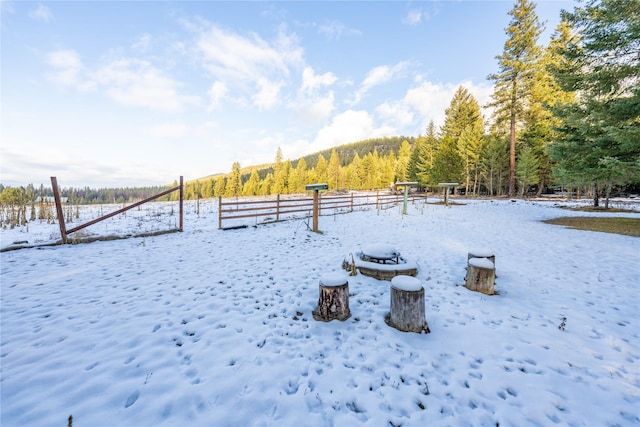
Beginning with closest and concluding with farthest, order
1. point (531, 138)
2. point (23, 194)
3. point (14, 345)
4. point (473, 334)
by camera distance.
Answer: point (14, 345) < point (473, 334) < point (23, 194) < point (531, 138)

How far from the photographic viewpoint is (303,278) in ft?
18.1

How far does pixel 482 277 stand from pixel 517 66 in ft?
88.5

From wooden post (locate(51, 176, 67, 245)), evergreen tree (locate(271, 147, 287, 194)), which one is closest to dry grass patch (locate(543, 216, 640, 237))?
wooden post (locate(51, 176, 67, 245))

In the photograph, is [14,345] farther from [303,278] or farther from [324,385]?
[303,278]

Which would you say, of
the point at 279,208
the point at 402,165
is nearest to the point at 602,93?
the point at 279,208

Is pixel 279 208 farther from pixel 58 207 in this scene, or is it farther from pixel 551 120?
pixel 551 120

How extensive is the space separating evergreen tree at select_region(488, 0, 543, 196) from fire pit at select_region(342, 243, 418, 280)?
2286cm

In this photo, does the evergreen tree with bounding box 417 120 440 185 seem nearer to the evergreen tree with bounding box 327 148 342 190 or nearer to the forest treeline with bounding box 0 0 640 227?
the forest treeline with bounding box 0 0 640 227

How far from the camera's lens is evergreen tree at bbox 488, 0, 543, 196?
2177cm

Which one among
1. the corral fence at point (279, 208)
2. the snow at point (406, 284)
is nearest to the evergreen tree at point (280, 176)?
the corral fence at point (279, 208)

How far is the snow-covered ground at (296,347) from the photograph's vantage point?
2367mm

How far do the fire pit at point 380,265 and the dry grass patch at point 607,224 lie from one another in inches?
403

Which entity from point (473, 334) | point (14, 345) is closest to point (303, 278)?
point (473, 334)

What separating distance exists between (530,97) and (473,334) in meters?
30.7
